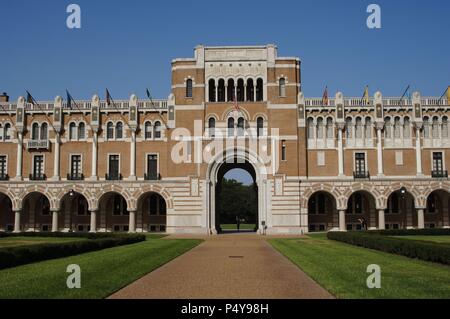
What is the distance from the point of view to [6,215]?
186 ft

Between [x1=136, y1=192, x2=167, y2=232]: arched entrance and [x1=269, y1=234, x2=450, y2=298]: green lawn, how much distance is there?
31.8 metres

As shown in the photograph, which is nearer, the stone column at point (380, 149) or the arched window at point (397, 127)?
the stone column at point (380, 149)

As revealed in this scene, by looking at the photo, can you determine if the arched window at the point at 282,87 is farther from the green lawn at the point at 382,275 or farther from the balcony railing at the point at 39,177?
the green lawn at the point at 382,275

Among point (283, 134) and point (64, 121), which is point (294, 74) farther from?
point (64, 121)

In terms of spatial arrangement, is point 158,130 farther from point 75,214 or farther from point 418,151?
point 418,151

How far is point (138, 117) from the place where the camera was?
180ft

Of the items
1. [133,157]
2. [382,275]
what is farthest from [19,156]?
[382,275]

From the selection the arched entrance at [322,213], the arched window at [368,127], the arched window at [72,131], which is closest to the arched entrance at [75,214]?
the arched window at [72,131]

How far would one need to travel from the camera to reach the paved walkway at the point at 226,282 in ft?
45.6

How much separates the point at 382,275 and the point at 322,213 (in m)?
38.4

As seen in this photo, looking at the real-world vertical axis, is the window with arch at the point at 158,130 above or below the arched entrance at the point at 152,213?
above

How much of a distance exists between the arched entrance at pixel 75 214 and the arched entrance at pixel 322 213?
22657 millimetres
